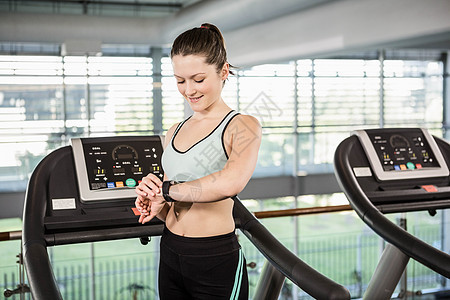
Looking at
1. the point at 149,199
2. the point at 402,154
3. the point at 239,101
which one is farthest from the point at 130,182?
the point at 239,101

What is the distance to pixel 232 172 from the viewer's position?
4.03 ft

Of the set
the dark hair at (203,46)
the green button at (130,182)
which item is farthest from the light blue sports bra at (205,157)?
the green button at (130,182)

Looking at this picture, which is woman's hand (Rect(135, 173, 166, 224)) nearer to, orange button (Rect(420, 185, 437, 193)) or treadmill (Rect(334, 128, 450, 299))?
treadmill (Rect(334, 128, 450, 299))

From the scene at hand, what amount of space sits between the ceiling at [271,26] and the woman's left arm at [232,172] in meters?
3.27

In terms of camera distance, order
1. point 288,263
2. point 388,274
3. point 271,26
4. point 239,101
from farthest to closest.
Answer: point 239,101
point 271,26
point 388,274
point 288,263

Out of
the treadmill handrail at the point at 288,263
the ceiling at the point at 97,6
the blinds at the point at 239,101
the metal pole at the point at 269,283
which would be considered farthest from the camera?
the blinds at the point at 239,101

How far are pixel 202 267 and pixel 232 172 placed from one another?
0.25m

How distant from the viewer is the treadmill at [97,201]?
1.69 meters

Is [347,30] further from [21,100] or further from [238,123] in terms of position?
[21,100]

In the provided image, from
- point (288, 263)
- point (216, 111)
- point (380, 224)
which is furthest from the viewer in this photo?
point (380, 224)

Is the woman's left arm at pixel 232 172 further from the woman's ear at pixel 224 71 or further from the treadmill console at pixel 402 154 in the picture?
the treadmill console at pixel 402 154

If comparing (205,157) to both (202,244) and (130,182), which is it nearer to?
(202,244)

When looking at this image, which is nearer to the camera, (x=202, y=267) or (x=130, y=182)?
(x=202, y=267)

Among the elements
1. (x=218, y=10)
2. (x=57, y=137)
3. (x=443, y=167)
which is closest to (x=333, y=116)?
(x=57, y=137)
